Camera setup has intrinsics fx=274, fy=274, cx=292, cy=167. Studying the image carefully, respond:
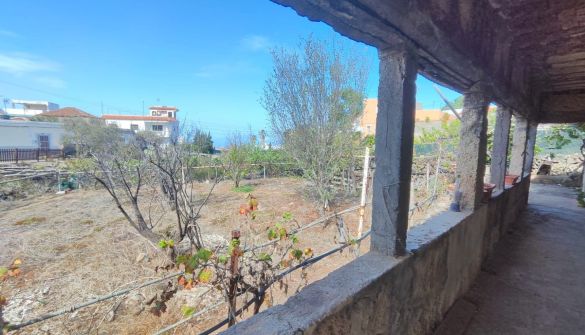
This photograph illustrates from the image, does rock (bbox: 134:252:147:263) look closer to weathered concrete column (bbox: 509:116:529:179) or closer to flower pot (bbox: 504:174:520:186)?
flower pot (bbox: 504:174:520:186)

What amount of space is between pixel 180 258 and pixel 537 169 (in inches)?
562

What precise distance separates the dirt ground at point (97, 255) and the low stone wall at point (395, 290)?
3.89 feet

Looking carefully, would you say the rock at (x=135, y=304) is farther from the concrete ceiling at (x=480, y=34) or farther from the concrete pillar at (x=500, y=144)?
the concrete pillar at (x=500, y=144)

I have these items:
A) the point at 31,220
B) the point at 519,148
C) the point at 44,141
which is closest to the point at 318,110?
the point at 519,148

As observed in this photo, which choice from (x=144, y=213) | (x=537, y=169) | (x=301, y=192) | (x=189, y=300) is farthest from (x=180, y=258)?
(x=537, y=169)

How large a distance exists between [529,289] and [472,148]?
1.44 m

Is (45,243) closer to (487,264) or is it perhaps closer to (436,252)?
(436,252)

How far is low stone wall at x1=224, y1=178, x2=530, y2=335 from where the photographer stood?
1011mm

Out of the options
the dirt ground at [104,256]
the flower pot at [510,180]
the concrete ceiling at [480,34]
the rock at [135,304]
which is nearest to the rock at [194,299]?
the dirt ground at [104,256]

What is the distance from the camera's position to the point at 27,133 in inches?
854

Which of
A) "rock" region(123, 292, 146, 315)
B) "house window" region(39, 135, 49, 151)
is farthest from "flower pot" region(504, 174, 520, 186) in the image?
"house window" region(39, 135, 49, 151)

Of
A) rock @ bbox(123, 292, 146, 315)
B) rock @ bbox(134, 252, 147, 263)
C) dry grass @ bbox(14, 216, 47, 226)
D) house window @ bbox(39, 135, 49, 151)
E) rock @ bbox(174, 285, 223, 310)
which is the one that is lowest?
rock @ bbox(123, 292, 146, 315)

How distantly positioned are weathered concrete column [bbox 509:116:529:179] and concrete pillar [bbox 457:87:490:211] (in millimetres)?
2974

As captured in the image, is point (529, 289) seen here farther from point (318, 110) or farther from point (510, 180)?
point (318, 110)
